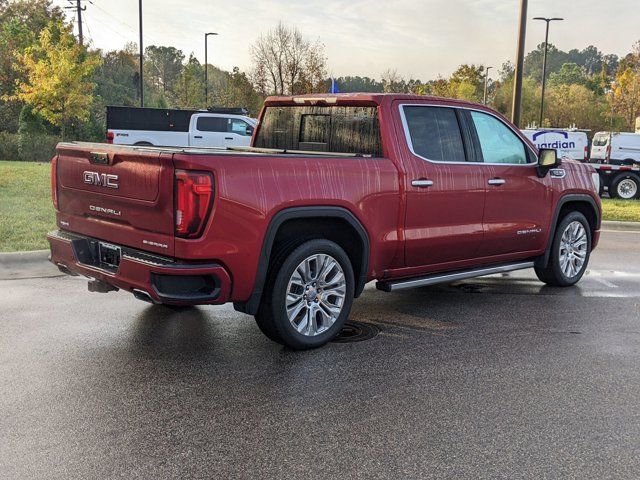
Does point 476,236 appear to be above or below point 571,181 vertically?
below

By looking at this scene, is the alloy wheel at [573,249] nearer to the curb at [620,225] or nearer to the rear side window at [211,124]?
the curb at [620,225]

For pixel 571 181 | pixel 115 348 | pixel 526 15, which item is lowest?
pixel 115 348

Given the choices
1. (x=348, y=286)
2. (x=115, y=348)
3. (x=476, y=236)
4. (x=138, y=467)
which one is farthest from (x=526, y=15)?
(x=138, y=467)

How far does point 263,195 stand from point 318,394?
1.35m

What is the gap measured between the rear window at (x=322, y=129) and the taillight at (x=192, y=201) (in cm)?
180

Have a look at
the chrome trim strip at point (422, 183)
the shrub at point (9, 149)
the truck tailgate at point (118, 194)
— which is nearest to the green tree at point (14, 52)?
the shrub at point (9, 149)

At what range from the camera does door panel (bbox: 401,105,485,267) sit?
5844 mm

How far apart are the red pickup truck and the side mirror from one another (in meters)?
0.01

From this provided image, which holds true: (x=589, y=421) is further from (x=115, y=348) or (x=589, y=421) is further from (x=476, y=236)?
(x=115, y=348)

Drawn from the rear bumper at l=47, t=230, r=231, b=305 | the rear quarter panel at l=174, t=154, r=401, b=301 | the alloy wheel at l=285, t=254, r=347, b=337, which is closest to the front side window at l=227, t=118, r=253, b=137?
the rear quarter panel at l=174, t=154, r=401, b=301

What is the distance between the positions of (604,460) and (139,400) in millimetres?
2598

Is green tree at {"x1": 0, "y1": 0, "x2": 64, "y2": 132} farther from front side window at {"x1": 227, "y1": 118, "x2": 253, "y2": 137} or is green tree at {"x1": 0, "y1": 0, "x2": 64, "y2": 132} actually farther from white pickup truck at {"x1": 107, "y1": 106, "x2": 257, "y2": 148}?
front side window at {"x1": 227, "y1": 118, "x2": 253, "y2": 137}

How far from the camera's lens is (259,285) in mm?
4910

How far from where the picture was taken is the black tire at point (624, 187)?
20.3 m
